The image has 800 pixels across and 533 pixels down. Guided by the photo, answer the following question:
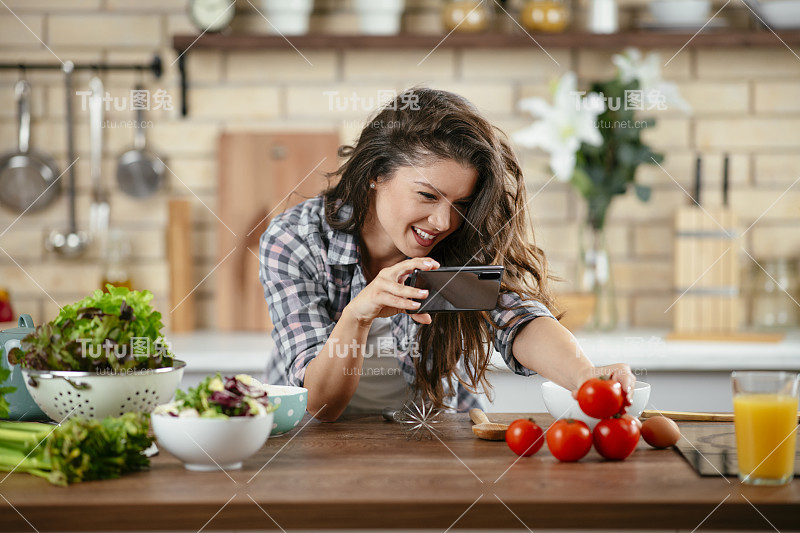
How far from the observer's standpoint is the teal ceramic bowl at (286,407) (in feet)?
4.47

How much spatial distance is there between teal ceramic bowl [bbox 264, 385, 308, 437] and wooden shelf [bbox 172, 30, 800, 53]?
1.58 meters

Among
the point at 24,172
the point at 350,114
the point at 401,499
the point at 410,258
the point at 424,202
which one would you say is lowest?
the point at 401,499

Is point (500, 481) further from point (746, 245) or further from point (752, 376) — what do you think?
point (746, 245)

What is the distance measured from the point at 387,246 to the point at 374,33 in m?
1.12

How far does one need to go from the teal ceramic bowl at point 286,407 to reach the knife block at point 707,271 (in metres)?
1.64

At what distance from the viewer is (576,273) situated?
9.41 feet

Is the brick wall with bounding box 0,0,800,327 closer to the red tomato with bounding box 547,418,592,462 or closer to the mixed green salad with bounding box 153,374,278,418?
the red tomato with bounding box 547,418,592,462

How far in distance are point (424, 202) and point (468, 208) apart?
13 centimetres

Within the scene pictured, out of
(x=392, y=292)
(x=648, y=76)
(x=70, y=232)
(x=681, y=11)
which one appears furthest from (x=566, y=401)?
(x=70, y=232)

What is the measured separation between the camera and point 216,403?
1.15 m

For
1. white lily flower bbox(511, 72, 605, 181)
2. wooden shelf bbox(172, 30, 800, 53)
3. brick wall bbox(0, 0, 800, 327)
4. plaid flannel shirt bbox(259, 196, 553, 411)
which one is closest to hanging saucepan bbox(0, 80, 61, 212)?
brick wall bbox(0, 0, 800, 327)

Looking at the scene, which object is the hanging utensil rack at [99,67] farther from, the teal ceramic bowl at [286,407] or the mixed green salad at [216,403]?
the mixed green salad at [216,403]

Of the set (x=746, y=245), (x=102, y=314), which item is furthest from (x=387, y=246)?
(x=746, y=245)

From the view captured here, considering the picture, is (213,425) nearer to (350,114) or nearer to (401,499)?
(401,499)
